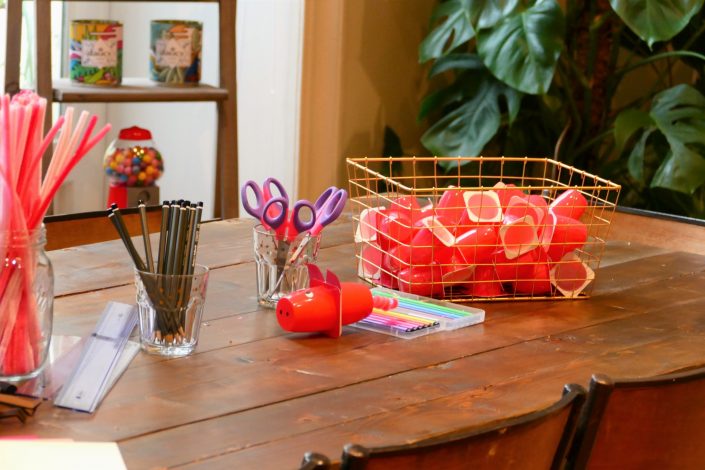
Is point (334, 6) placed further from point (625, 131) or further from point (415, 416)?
point (415, 416)

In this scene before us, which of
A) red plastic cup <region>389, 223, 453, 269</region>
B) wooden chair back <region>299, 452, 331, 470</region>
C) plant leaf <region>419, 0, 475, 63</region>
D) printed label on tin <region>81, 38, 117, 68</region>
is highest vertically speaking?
plant leaf <region>419, 0, 475, 63</region>

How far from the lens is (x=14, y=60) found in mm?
2396

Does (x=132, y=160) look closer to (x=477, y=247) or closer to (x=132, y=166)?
(x=132, y=166)

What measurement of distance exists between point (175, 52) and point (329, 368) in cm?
177

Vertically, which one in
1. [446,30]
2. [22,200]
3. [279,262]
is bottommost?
[279,262]

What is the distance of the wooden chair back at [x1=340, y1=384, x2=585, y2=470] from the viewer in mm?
820

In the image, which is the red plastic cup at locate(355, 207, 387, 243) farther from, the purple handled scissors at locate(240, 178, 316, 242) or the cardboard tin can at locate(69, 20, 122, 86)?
the cardboard tin can at locate(69, 20, 122, 86)

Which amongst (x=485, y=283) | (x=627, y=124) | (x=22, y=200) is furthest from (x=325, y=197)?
(x=627, y=124)

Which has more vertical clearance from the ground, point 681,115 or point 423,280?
point 681,115

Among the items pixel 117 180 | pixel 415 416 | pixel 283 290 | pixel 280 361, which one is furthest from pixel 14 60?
pixel 415 416

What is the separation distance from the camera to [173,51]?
9.09 ft

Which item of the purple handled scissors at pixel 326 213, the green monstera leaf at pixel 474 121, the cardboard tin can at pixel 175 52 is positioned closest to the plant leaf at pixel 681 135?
the green monstera leaf at pixel 474 121

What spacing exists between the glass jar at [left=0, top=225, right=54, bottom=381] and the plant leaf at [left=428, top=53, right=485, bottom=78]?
88.1 inches

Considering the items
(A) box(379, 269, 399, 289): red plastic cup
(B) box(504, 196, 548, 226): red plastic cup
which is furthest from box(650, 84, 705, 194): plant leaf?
(A) box(379, 269, 399, 289): red plastic cup
